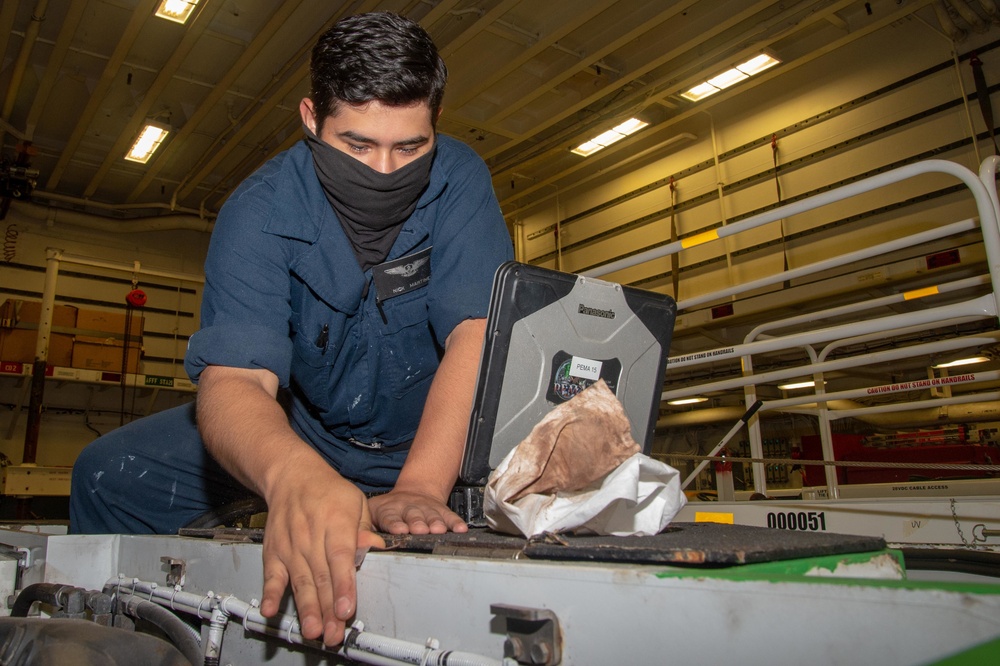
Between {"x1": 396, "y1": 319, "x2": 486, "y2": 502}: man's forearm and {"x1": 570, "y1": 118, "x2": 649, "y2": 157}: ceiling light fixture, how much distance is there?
18.6ft

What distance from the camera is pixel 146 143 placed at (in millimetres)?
6758

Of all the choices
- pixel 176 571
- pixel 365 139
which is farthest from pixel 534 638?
pixel 365 139

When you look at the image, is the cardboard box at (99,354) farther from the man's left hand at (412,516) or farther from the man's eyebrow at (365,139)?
the man's left hand at (412,516)

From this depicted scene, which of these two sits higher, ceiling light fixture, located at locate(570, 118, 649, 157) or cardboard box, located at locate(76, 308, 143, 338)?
ceiling light fixture, located at locate(570, 118, 649, 157)

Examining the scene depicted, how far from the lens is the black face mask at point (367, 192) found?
46.6 inches

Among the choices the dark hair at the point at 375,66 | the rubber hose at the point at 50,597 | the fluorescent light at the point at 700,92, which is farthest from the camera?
the fluorescent light at the point at 700,92

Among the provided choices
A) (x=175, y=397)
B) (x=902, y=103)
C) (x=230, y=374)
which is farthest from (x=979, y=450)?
(x=175, y=397)

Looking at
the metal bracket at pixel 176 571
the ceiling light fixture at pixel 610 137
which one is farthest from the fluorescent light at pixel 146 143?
the metal bracket at pixel 176 571

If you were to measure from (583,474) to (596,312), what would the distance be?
385 mm

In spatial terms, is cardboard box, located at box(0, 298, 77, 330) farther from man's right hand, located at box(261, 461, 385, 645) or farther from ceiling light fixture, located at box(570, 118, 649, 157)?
man's right hand, located at box(261, 461, 385, 645)

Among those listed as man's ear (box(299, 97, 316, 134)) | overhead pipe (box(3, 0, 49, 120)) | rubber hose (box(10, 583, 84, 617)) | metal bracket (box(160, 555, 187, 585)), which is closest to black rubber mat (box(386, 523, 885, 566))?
metal bracket (box(160, 555, 187, 585))

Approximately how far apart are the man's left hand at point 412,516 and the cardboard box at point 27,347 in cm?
657

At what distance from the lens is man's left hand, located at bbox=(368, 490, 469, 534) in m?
0.81

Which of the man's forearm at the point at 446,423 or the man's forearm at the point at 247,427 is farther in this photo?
the man's forearm at the point at 446,423
